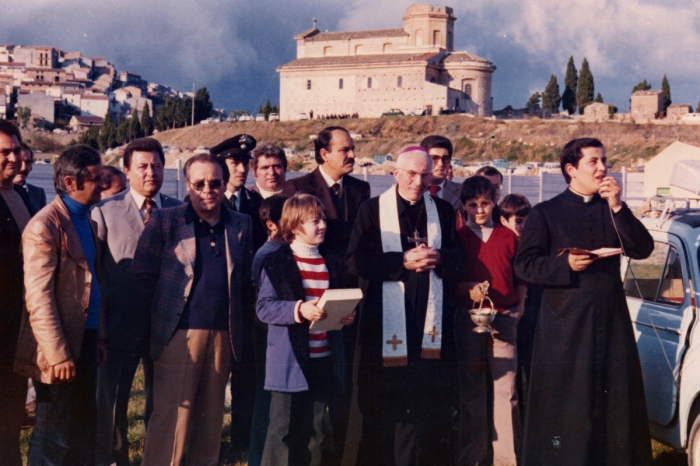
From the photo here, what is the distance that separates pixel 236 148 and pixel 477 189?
6.63ft

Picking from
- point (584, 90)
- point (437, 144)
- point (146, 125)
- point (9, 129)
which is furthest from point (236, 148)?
point (146, 125)

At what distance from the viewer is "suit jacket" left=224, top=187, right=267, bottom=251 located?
5.52 m

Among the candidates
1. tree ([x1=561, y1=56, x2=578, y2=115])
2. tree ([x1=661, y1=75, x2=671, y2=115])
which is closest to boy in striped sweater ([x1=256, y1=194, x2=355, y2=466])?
tree ([x1=661, y1=75, x2=671, y2=115])

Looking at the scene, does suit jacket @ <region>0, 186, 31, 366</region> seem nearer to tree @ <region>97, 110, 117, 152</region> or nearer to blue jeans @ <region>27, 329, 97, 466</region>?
blue jeans @ <region>27, 329, 97, 466</region>

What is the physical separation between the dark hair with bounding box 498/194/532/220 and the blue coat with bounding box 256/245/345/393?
192cm

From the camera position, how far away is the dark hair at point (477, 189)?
5156mm

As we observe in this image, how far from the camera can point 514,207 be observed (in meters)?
5.67

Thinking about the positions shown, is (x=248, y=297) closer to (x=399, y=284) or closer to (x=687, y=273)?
(x=399, y=284)

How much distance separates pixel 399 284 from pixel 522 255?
0.72 m

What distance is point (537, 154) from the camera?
5997cm

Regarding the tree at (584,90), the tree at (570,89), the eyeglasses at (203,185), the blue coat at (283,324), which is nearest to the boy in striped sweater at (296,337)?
the blue coat at (283,324)

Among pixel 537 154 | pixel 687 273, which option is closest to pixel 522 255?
pixel 687 273

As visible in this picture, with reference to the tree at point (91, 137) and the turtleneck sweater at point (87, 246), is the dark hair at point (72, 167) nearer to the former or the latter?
the turtleneck sweater at point (87, 246)

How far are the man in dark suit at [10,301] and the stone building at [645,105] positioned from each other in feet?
215
